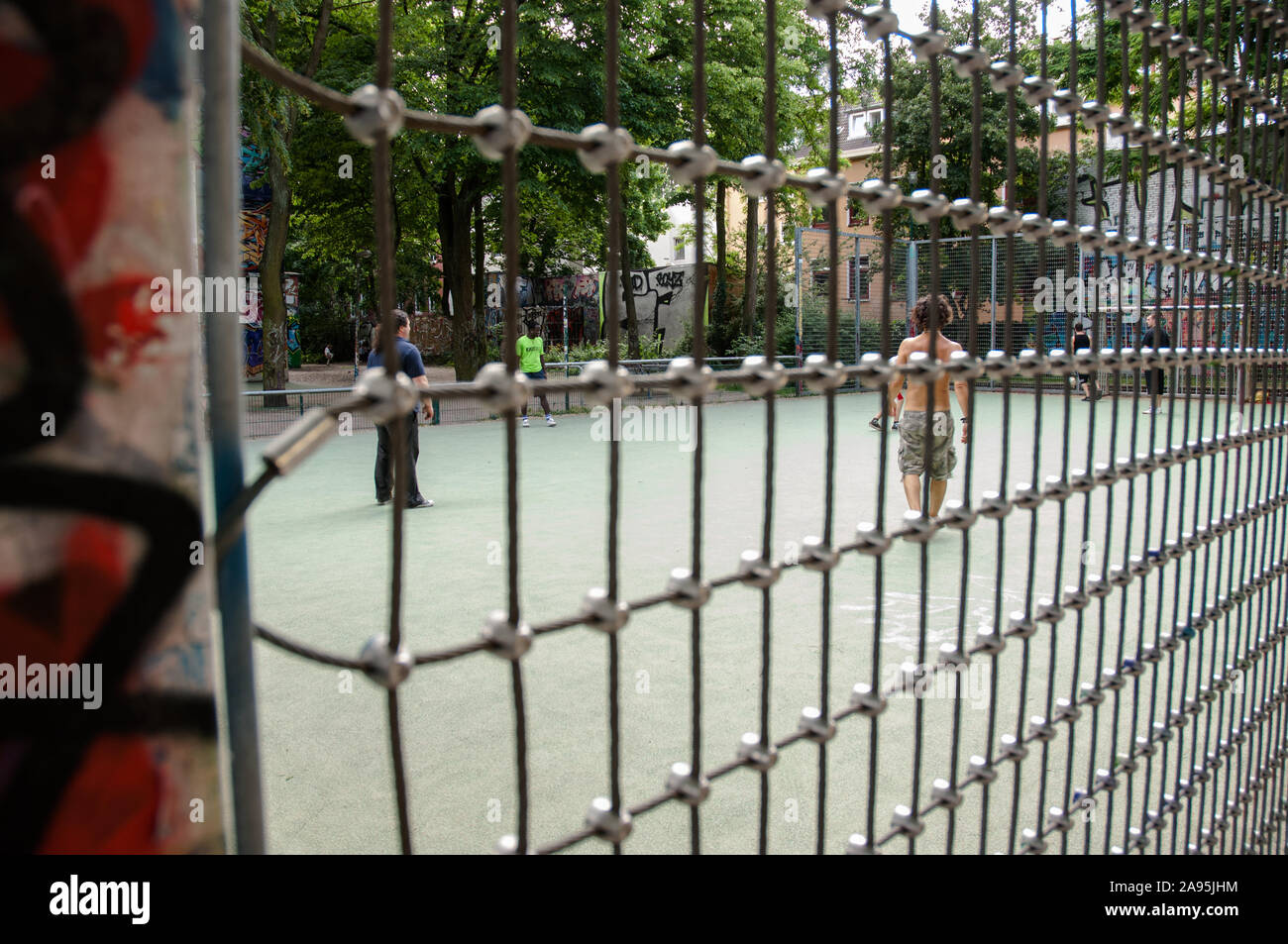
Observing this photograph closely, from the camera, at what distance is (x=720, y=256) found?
86.6 ft

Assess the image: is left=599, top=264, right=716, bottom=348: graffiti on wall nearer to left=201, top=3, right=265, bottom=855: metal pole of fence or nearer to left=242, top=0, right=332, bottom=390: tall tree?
left=242, top=0, right=332, bottom=390: tall tree

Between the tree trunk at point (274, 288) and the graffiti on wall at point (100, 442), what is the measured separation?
17.4 meters

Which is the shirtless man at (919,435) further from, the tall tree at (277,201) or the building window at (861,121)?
the building window at (861,121)

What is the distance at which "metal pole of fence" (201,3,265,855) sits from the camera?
733mm

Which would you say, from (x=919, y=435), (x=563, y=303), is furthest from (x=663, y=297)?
(x=919, y=435)

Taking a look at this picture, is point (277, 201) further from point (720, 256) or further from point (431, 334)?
point (431, 334)

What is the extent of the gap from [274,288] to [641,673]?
1607cm

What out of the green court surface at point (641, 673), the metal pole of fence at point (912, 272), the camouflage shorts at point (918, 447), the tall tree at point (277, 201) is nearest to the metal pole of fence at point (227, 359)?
the green court surface at point (641, 673)

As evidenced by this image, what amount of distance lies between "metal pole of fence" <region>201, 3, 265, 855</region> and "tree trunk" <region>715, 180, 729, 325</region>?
2367 centimetres

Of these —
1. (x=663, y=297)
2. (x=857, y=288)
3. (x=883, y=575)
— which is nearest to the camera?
(x=883, y=575)

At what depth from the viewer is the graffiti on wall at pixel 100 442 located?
595mm
